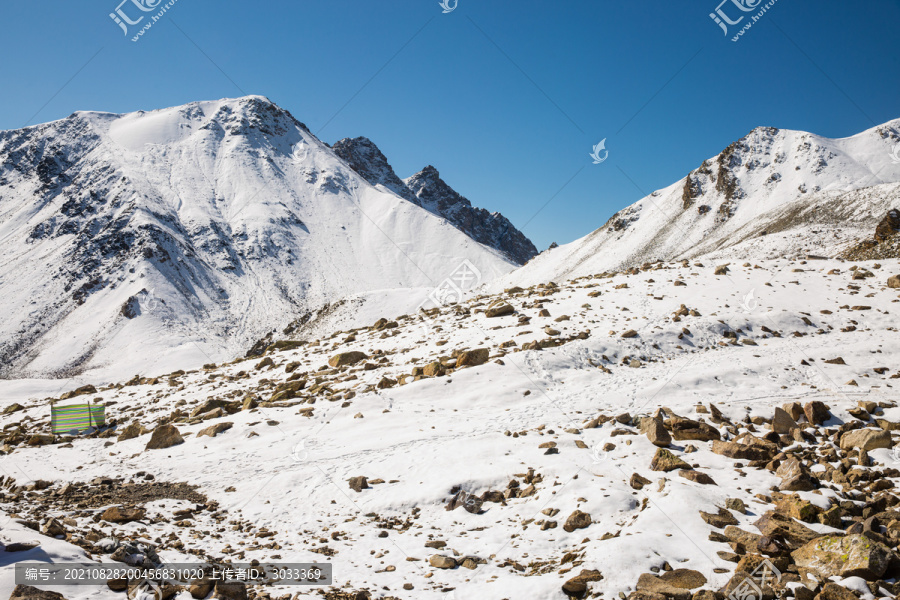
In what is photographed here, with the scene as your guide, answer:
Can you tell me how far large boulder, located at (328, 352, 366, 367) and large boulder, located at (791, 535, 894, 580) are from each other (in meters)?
20.5

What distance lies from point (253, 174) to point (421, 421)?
146 m

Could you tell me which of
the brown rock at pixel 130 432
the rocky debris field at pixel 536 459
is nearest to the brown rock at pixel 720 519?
the rocky debris field at pixel 536 459

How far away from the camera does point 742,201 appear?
82.0 metres

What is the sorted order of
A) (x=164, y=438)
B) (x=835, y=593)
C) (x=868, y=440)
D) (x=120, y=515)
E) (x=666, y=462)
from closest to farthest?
Result: (x=835, y=593), (x=120, y=515), (x=868, y=440), (x=666, y=462), (x=164, y=438)

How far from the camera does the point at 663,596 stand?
6352 mm

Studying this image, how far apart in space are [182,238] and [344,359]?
103830 mm

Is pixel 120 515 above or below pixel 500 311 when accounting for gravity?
below

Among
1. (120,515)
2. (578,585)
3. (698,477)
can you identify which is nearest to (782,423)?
(698,477)

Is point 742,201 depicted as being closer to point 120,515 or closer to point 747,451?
point 747,451

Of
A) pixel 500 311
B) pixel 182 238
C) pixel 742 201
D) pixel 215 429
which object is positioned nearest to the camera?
pixel 215 429

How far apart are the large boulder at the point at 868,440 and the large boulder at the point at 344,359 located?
20391 mm

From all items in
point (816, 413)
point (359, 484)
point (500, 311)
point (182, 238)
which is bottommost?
point (359, 484)

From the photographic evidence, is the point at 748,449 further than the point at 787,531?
Yes

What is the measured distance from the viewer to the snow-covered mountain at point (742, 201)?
65688 millimetres
